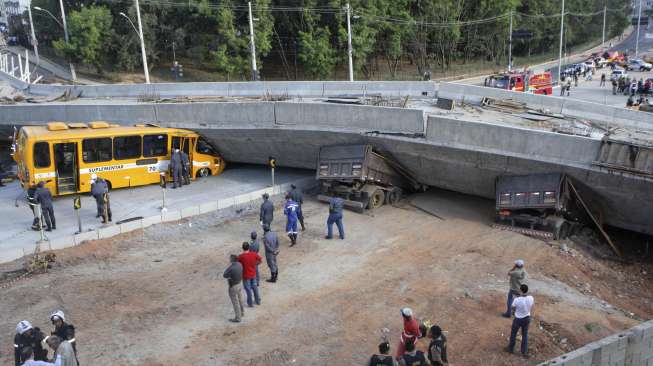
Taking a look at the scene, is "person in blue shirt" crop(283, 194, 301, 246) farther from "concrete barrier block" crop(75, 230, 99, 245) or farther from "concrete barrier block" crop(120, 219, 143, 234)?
"concrete barrier block" crop(75, 230, 99, 245)

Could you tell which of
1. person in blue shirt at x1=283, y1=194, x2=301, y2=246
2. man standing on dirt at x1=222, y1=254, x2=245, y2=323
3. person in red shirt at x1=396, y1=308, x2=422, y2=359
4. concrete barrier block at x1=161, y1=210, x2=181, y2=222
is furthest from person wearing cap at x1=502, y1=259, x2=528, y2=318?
concrete barrier block at x1=161, y1=210, x2=181, y2=222

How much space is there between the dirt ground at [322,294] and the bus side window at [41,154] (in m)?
4.06

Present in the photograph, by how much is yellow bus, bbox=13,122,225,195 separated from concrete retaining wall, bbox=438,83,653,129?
10040 mm

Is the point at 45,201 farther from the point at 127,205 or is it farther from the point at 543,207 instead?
the point at 543,207

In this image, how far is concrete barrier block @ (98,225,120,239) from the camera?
16.5m

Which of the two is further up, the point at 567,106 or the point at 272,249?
the point at 567,106

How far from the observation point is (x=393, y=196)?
20172 millimetres

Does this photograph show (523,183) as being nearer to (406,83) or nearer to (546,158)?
(546,158)

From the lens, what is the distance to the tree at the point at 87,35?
50.1 m

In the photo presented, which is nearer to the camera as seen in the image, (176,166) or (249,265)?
(249,265)

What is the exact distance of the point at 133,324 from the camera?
1197 centimetres

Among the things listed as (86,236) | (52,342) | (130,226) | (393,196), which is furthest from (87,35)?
(52,342)

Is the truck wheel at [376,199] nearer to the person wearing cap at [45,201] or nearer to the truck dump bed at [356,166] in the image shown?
the truck dump bed at [356,166]

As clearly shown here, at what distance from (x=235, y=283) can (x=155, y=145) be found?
10.8 metres
